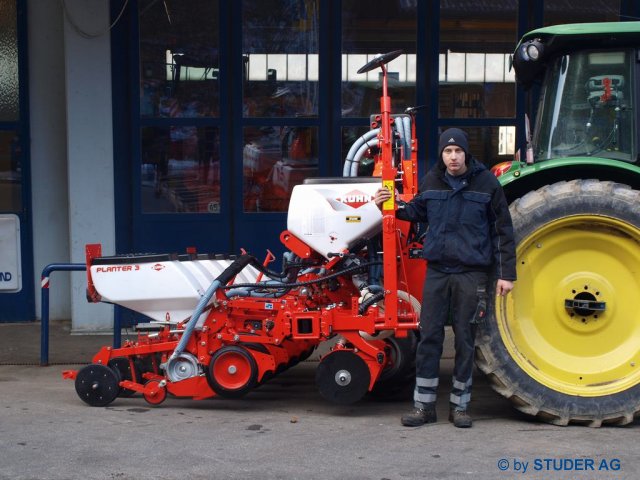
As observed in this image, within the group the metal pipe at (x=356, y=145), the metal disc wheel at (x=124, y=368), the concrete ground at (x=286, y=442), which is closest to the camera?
the concrete ground at (x=286, y=442)

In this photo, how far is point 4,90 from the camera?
984 cm

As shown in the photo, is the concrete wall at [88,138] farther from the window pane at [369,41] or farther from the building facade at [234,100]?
the window pane at [369,41]

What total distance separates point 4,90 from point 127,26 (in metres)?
1.40

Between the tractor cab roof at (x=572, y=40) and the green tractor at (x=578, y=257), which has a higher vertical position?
the tractor cab roof at (x=572, y=40)

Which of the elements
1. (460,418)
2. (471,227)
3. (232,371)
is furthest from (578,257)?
(232,371)

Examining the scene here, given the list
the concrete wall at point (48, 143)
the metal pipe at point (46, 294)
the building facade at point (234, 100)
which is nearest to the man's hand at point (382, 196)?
the metal pipe at point (46, 294)

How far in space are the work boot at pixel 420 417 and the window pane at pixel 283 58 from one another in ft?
13.8

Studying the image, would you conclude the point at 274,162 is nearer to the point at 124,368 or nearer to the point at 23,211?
the point at 23,211

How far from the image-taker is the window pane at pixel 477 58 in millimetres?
9719

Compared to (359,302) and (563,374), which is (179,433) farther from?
(563,374)

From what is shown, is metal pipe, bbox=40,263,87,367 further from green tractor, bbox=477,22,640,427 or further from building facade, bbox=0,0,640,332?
green tractor, bbox=477,22,640,427

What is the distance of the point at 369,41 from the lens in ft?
31.8

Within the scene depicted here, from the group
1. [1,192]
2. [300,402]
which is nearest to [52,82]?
[1,192]

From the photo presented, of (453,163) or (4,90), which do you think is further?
(4,90)
